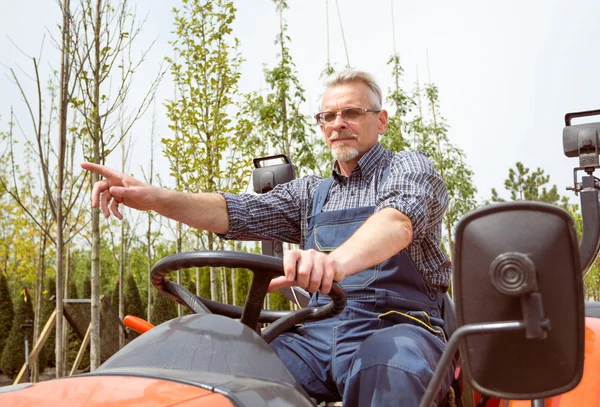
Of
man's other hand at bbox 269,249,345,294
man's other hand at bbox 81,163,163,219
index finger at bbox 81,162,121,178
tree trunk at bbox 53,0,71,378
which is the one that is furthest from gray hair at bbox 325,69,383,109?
tree trunk at bbox 53,0,71,378

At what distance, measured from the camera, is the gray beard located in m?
2.56

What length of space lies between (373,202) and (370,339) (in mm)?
768

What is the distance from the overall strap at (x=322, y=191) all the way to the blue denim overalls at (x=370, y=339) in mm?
161

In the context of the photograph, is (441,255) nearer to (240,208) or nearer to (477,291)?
(240,208)

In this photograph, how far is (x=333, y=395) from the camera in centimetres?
195

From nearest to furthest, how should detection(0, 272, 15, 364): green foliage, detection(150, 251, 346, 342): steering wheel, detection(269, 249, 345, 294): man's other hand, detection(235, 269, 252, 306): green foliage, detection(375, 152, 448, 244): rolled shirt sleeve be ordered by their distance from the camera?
detection(269, 249, 345, 294): man's other hand < detection(150, 251, 346, 342): steering wheel < detection(375, 152, 448, 244): rolled shirt sleeve < detection(235, 269, 252, 306): green foliage < detection(0, 272, 15, 364): green foliage

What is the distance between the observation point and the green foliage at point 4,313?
14.9 meters

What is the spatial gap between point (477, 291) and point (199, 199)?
1.62 metres

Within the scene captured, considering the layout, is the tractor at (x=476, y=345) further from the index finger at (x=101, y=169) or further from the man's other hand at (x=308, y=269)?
the index finger at (x=101, y=169)

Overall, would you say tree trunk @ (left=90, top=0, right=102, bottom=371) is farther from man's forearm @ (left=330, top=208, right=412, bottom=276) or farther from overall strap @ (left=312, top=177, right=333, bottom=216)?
man's forearm @ (left=330, top=208, right=412, bottom=276)

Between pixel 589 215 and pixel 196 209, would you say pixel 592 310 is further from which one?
pixel 196 209

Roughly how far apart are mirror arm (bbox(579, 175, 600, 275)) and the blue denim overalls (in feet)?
1.61

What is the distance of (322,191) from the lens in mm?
2605

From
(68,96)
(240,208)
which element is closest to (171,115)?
(68,96)
